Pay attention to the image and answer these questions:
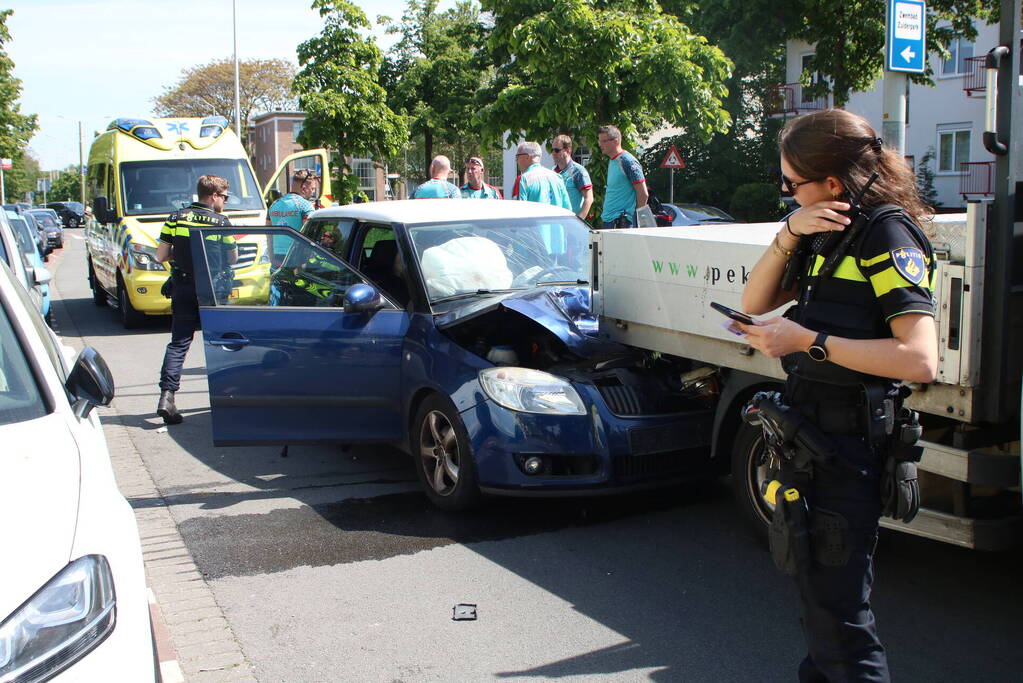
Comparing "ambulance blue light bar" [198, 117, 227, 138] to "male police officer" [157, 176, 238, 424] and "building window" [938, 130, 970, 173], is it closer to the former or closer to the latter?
"male police officer" [157, 176, 238, 424]

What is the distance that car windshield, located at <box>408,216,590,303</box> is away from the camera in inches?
238

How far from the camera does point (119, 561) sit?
270cm

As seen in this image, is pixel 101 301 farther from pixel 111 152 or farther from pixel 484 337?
pixel 484 337

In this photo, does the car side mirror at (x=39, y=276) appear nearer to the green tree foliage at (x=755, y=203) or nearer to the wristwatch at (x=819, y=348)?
the wristwatch at (x=819, y=348)

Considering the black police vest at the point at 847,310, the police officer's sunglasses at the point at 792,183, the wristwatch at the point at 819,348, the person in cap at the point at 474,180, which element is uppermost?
the person in cap at the point at 474,180

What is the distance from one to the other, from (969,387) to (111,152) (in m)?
13.1

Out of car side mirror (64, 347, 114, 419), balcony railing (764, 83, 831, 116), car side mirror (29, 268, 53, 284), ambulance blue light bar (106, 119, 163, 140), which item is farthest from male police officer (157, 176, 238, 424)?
balcony railing (764, 83, 831, 116)

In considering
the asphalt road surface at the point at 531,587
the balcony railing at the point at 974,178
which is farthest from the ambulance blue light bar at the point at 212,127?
the balcony railing at the point at 974,178

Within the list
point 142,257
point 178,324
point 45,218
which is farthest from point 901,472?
point 45,218

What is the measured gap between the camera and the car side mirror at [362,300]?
5.77 metres

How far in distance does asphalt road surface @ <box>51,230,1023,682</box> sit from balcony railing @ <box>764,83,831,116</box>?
3294cm

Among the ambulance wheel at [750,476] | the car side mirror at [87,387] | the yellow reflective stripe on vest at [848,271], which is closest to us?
the yellow reflective stripe on vest at [848,271]

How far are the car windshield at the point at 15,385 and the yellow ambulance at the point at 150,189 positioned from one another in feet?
31.7

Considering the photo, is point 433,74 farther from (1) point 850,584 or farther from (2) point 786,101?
(1) point 850,584
